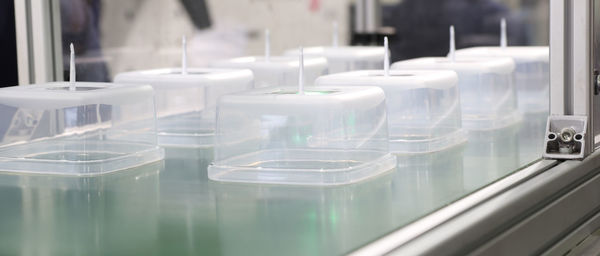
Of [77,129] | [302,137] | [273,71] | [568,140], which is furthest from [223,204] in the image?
[273,71]

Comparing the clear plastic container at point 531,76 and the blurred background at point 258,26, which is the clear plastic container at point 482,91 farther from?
the blurred background at point 258,26

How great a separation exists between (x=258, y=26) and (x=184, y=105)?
2050 mm

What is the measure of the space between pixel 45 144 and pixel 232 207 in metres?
0.51

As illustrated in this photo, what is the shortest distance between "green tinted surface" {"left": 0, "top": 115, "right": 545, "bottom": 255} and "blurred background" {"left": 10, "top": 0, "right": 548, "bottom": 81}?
3.72ft

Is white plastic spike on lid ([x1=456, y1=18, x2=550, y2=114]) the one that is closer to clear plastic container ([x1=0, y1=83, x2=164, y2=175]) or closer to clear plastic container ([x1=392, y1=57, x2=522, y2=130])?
clear plastic container ([x1=392, y1=57, x2=522, y2=130])

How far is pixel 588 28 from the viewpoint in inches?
74.2

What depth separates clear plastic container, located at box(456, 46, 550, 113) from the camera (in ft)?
7.98

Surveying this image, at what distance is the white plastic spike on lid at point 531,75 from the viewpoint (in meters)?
2.43

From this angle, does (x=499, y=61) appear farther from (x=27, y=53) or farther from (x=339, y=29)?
(x=339, y=29)

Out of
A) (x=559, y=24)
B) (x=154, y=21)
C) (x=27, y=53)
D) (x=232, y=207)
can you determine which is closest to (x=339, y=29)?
(x=154, y=21)

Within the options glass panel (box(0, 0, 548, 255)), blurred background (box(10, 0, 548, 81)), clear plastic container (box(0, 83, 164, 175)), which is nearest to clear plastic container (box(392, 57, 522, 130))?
glass panel (box(0, 0, 548, 255))

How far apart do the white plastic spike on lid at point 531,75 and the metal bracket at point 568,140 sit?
552mm

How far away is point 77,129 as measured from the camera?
156 cm

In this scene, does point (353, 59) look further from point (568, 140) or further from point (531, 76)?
point (568, 140)
